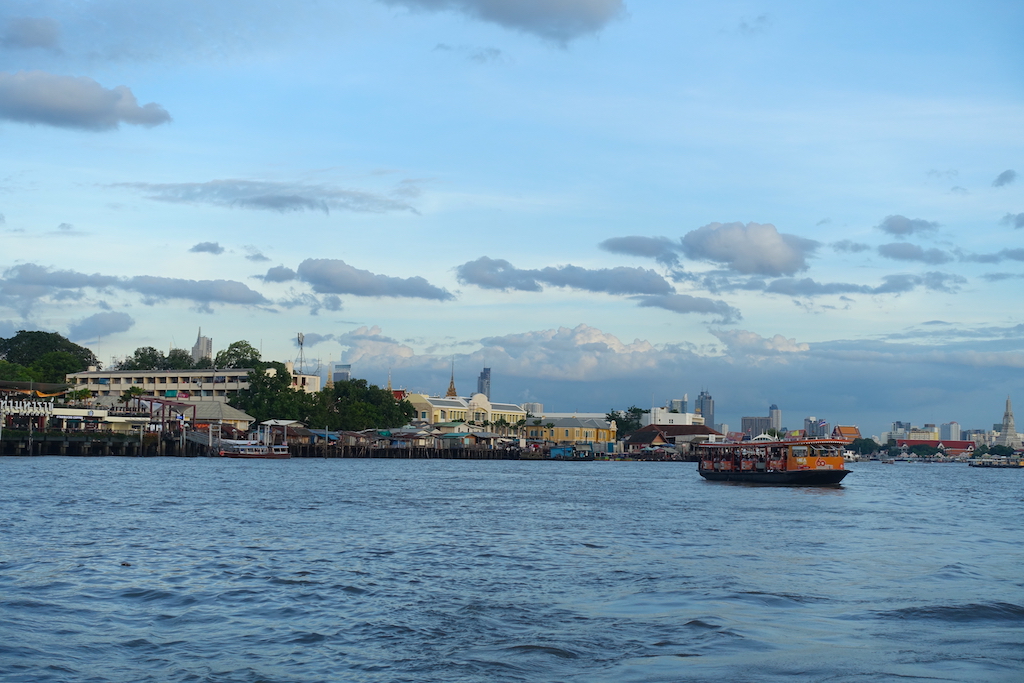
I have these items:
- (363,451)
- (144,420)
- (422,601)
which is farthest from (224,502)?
(363,451)

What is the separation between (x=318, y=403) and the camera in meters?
118

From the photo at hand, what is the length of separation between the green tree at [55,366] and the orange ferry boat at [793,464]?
95.6 meters

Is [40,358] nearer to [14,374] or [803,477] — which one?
[14,374]

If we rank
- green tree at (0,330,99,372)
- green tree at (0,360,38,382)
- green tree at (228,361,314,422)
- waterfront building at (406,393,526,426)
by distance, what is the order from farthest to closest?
1. waterfront building at (406,393,526,426)
2. green tree at (0,330,99,372)
3. green tree at (0,360,38,382)
4. green tree at (228,361,314,422)

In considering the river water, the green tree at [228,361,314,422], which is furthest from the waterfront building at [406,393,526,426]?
the river water

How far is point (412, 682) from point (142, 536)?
14.9 metres

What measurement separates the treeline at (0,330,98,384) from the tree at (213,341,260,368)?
1966cm

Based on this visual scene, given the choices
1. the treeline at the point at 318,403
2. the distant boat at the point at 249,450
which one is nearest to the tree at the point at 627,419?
the treeline at the point at 318,403

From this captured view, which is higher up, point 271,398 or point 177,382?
point 177,382

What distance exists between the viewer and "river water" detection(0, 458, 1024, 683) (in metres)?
11.6

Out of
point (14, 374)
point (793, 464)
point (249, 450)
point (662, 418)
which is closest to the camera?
point (793, 464)

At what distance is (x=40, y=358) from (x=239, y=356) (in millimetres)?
26569

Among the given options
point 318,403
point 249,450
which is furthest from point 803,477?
point 318,403

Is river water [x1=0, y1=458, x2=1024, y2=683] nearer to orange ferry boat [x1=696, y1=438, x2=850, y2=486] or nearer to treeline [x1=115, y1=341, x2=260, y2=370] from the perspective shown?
orange ferry boat [x1=696, y1=438, x2=850, y2=486]
